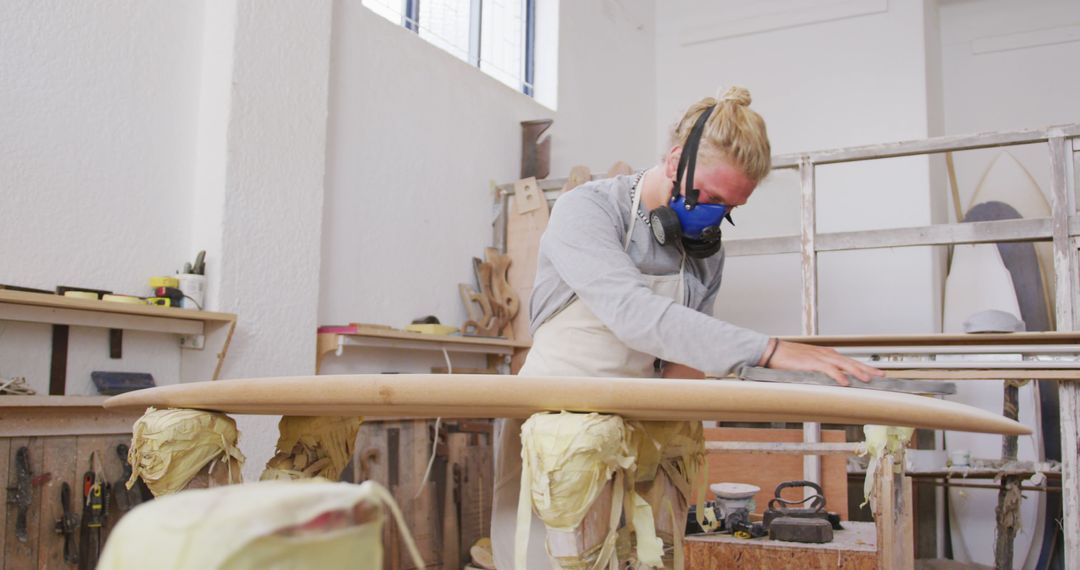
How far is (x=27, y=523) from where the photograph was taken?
268 cm

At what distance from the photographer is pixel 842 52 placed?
22.9 feet

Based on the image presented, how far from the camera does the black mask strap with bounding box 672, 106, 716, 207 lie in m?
1.73

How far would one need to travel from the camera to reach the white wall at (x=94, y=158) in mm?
2859

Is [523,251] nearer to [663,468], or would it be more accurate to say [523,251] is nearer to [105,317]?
[105,317]

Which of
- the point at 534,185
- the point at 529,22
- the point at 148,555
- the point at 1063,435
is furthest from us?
the point at 529,22

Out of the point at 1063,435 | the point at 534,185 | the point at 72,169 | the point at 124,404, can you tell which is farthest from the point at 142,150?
the point at 1063,435

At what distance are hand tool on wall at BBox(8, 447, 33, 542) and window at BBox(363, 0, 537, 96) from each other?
2.94 metres

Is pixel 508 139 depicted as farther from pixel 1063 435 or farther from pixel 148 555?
pixel 148 555

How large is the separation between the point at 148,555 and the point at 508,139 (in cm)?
523

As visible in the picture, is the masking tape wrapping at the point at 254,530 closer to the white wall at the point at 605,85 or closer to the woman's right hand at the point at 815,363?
the woman's right hand at the point at 815,363

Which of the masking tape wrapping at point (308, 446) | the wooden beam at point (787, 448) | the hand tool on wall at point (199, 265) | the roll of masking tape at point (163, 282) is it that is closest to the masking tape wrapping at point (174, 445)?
the masking tape wrapping at point (308, 446)

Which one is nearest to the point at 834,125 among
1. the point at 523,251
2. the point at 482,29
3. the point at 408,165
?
the point at 482,29

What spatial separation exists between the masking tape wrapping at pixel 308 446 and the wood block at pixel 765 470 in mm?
2914

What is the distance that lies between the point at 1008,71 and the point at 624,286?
276 inches
